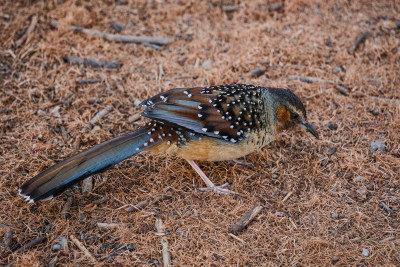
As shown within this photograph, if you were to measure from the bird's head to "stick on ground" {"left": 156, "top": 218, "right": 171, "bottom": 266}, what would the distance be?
1.85 m

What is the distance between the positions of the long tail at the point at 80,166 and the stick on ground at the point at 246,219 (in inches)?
49.6

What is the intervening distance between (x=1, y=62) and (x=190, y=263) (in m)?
4.13

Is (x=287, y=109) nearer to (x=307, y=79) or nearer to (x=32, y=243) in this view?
(x=307, y=79)

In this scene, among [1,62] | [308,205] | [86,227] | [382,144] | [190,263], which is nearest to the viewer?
[190,263]

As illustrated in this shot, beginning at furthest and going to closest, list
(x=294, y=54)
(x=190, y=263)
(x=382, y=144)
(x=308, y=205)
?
(x=294, y=54), (x=382, y=144), (x=308, y=205), (x=190, y=263)

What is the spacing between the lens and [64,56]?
18.9 feet

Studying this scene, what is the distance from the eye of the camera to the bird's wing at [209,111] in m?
4.12

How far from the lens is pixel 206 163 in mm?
4820

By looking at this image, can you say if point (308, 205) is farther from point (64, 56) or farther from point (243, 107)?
point (64, 56)

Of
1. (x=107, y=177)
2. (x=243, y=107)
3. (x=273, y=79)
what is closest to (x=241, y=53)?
(x=273, y=79)

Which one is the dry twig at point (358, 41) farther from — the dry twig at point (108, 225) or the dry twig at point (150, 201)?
the dry twig at point (108, 225)

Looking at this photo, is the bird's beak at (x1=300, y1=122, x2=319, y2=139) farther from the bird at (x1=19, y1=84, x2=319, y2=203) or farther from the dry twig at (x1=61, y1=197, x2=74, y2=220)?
the dry twig at (x1=61, y1=197, x2=74, y2=220)

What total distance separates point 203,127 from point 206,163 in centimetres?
83

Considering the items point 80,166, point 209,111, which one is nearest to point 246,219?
point 209,111
